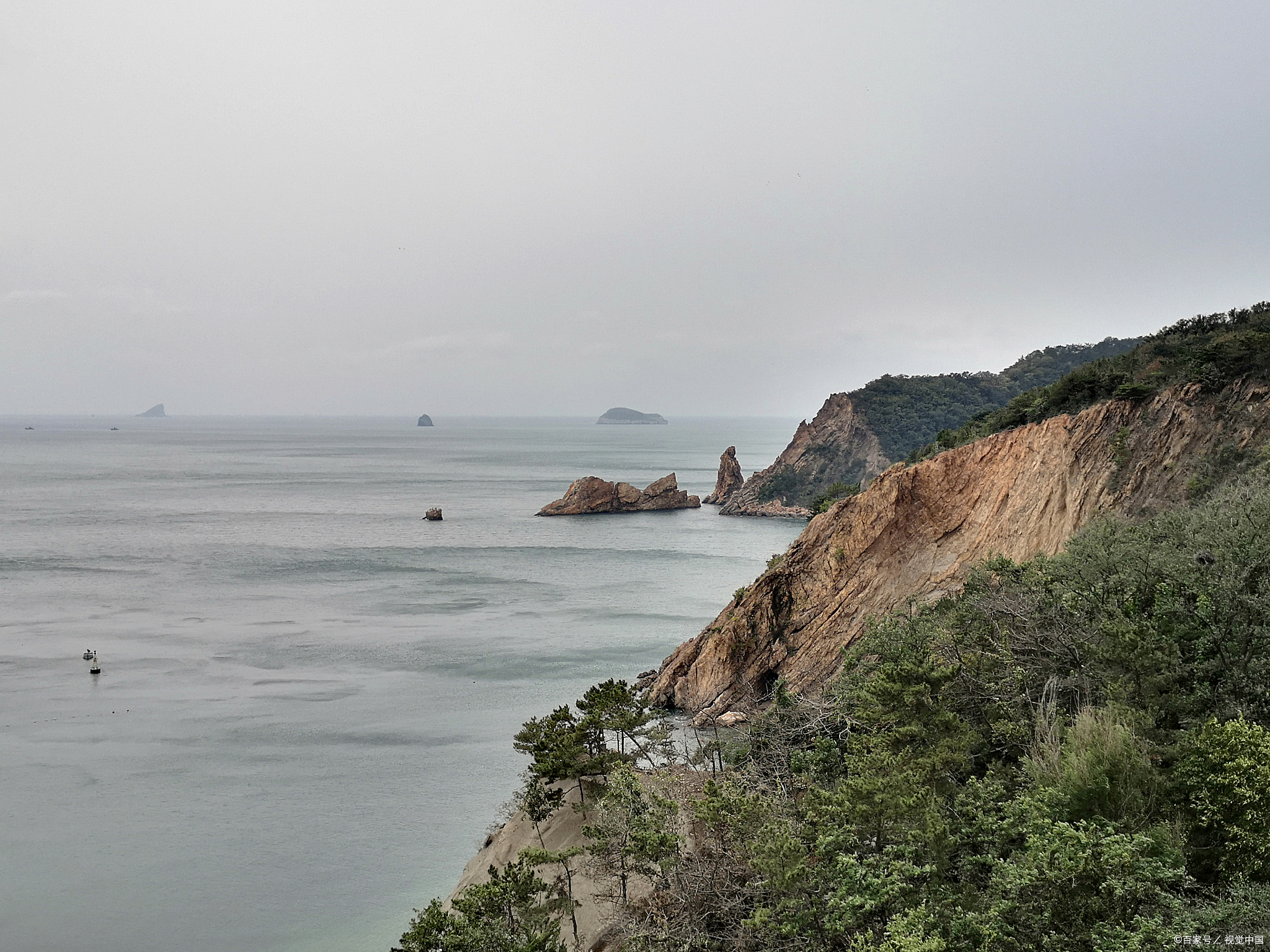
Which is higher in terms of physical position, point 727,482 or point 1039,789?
point 727,482

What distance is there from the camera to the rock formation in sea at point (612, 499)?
95.5m

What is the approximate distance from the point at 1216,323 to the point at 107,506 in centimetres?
10536

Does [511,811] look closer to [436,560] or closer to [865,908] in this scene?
[865,908]

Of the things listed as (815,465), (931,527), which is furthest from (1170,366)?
(815,465)

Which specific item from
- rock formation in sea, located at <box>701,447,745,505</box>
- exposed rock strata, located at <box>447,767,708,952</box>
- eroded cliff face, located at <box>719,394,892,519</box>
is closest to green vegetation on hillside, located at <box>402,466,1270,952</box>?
exposed rock strata, located at <box>447,767,708,952</box>

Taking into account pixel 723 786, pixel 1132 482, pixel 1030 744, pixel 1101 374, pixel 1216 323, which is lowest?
pixel 723 786

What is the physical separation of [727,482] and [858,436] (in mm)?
18239

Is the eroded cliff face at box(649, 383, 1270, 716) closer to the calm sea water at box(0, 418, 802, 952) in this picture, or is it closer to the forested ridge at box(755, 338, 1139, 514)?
the calm sea water at box(0, 418, 802, 952)

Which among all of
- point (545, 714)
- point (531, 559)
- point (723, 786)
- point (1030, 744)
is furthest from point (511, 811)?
point (531, 559)

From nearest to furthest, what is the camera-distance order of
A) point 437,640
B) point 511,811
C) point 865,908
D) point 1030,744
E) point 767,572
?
point 865,908 → point 1030,744 → point 511,811 → point 767,572 → point 437,640

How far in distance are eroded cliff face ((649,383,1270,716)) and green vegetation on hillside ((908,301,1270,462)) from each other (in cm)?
64

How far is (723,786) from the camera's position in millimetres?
14875

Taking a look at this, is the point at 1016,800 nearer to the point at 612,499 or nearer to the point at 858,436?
the point at 612,499

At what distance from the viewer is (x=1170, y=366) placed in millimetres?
29781
